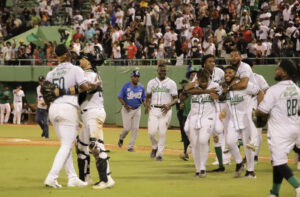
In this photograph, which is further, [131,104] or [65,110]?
[131,104]

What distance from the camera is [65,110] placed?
10742 millimetres

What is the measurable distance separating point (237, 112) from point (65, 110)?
3.84 meters

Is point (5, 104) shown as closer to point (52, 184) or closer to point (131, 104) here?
point (131, 104)

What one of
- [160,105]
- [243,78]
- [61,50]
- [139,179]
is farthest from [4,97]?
[61,50]

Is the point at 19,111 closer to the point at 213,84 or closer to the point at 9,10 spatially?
the point at 9,10

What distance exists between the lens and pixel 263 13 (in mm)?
27828

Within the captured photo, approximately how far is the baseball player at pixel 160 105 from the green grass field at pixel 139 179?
68 centimetres

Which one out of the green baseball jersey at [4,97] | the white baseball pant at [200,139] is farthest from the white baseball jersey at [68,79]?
the green baseball jersey at [4,97]

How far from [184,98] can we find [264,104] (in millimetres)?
6947

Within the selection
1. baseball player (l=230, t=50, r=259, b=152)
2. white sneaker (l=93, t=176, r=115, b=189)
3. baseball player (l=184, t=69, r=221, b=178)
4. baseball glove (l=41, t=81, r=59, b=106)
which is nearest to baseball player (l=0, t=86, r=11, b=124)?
baseball player (l=184, t=69, r=221, b=178)

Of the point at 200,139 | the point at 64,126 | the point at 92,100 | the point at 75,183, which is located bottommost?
the point at 75,183

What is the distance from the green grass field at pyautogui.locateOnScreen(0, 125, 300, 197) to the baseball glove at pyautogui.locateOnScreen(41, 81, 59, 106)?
154 cm

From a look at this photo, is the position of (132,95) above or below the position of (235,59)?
below

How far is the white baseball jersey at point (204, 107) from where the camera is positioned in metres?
12.8
